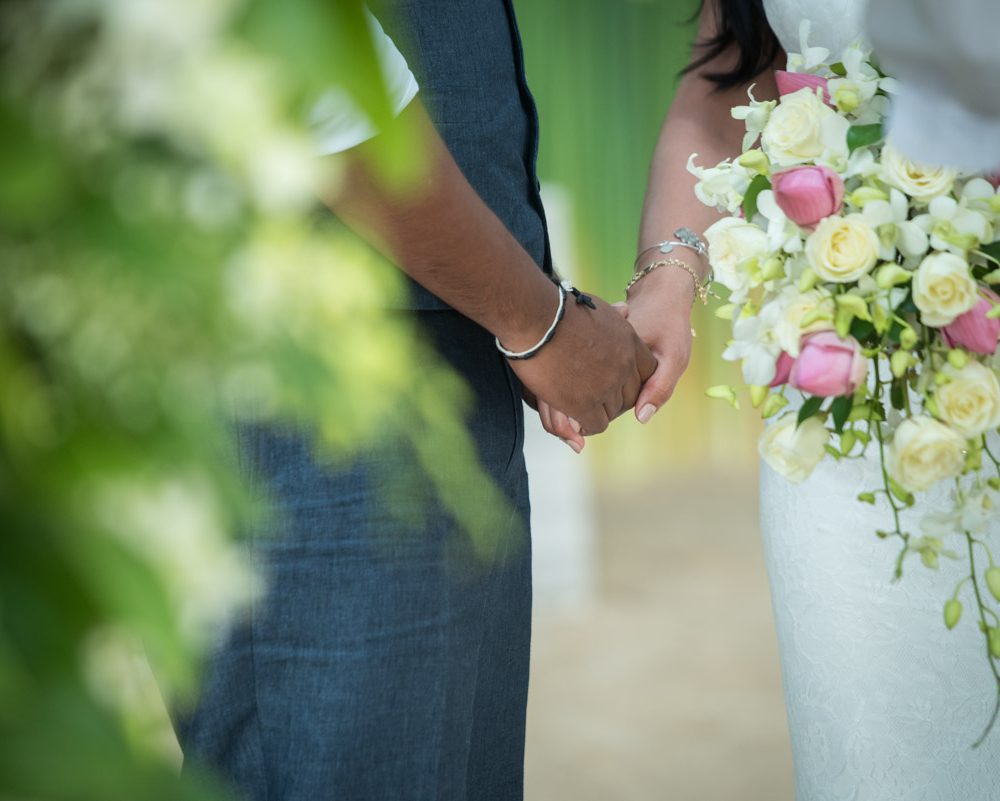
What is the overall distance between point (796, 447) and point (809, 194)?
0.64 ft

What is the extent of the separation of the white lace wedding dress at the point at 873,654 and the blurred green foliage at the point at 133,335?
116 centimetres

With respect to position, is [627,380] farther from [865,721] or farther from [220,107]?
[220,107]

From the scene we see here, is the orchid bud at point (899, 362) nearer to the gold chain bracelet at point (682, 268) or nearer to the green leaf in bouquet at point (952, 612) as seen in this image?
the green leaf in bouquet at point (952, 612)

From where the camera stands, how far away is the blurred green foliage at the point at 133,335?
0.24 metres

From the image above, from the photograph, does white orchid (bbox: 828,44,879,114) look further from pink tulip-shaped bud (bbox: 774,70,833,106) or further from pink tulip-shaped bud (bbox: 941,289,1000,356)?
pink tulip-shaped bud (bbox: 941,289,1000,356)

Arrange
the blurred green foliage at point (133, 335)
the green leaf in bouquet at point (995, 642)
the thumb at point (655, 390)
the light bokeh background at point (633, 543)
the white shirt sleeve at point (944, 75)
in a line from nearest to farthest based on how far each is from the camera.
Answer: the blurred green foliage at point (133, 335) < the white shirt sleeve at point (944, 75) < the green leaf in bouquet at point (995, 642) < the thumb at point (655, 390) < the light bokeh background at point (633, 543)

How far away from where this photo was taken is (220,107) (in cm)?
26

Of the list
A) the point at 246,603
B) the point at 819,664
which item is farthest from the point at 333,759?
the point at 819,664

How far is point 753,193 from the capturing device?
1040mm

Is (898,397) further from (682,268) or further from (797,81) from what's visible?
(682,268)

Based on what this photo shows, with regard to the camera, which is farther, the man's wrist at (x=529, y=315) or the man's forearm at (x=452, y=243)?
the man's wrist at (x=529, y=315)

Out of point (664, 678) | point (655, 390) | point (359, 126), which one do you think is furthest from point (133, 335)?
point (664, 678)

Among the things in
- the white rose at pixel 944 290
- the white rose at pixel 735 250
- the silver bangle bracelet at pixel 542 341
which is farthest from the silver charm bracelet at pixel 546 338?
the white rose at pixel 944 290

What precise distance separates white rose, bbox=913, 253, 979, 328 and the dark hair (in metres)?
0.74
